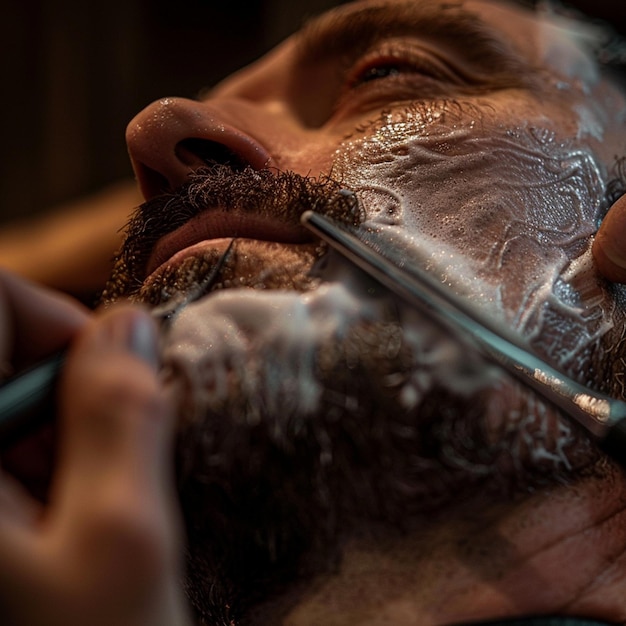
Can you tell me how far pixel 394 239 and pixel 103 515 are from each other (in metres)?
0.38

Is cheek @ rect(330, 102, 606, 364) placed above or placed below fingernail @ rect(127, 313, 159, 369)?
→ below

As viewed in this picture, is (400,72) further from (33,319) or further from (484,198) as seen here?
(33,319)

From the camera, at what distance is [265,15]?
1366 mm

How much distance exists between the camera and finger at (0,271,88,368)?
0.51 meters

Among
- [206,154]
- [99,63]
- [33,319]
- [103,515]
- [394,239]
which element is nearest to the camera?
[103,515]

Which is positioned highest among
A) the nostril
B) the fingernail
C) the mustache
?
the fingernail

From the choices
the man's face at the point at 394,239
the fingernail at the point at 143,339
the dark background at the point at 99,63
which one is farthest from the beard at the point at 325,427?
the dark background at the point at 99,63

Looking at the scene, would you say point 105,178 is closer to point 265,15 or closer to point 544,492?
point 265,15

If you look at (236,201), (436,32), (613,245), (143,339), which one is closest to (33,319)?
(143,339)

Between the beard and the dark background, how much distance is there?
0.70m

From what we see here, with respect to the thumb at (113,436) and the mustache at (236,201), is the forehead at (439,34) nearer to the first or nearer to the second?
the mustache at (236,201)

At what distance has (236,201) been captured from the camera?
691 mm

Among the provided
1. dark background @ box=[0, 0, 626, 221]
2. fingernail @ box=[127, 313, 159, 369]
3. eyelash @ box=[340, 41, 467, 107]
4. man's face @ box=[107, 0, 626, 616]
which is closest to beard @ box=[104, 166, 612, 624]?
man's face @ box=[107, 0, 626, 616]

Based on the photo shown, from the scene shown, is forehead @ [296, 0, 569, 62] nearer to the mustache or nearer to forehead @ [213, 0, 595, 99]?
forehead @ [213, 0, 595, 99]
